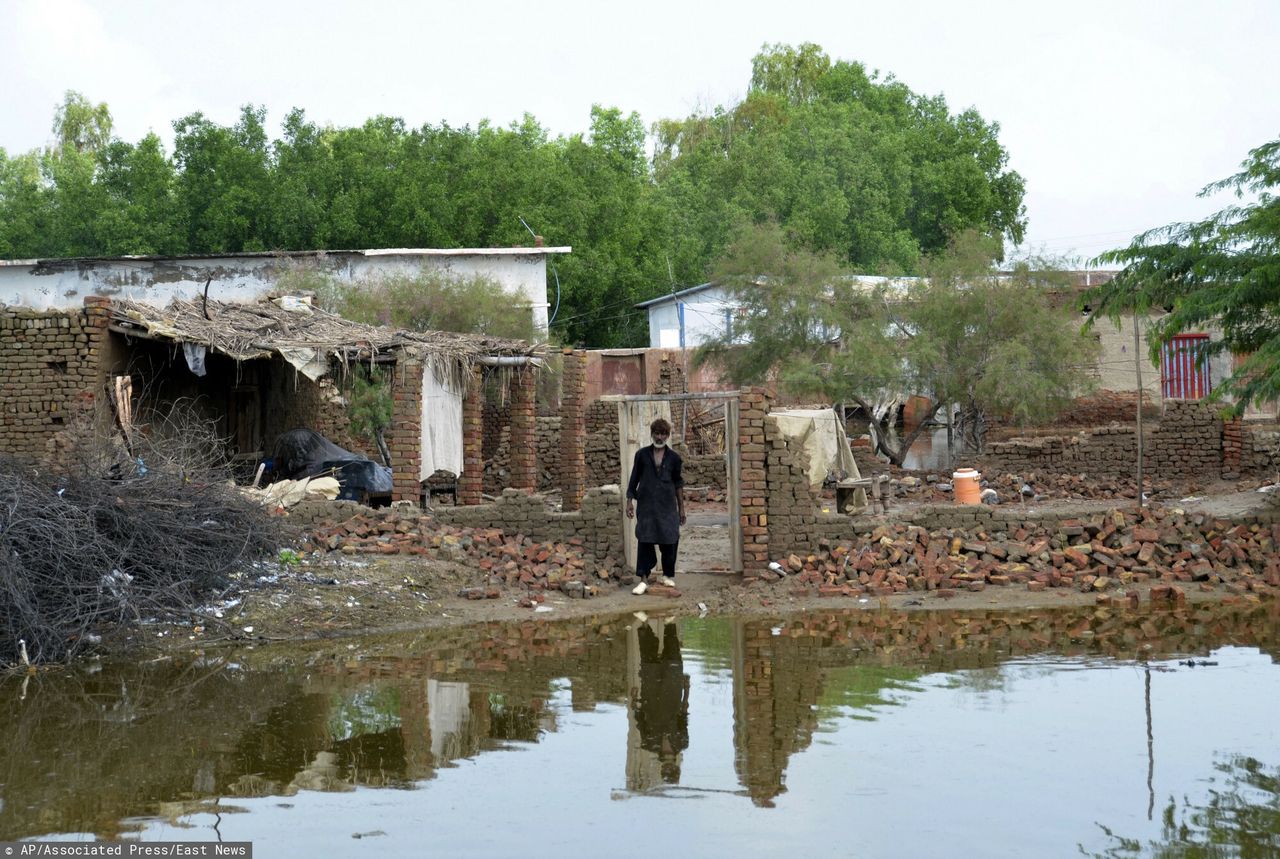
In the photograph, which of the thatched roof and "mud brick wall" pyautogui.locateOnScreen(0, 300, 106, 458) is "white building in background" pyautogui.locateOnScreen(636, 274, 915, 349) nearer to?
the thatched roof

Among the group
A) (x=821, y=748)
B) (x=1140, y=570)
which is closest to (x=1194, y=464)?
(x=1140, y=570)

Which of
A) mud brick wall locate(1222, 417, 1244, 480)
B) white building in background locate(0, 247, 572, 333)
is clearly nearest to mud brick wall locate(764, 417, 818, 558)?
mud brick wall locate(1222, 417, 1244, 480)

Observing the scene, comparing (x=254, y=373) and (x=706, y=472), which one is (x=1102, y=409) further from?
(x=254, y=373)

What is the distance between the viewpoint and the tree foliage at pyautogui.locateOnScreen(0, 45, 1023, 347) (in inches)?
1348

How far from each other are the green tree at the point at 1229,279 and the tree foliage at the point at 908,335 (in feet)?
16.4

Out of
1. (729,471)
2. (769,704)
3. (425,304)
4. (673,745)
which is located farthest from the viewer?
(425,304)

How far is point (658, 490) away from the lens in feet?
39.3

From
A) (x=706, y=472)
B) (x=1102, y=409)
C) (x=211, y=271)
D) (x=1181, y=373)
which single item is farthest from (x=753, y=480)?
(x=211, y=271)

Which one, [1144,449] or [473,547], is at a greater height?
[1144,449]

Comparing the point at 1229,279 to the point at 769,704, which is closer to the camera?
the point at 769,704

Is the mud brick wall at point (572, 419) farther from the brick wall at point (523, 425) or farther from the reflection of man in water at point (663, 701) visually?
the reflection of man in water at point (663, 701)

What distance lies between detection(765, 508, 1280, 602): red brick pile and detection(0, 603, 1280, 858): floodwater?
5.78 ft

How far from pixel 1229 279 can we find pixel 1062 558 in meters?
5.05

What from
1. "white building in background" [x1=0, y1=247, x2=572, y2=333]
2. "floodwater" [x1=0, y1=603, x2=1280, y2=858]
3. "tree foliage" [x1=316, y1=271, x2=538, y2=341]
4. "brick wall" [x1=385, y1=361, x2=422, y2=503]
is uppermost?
"white building in background" [x1=0, y1=247, x2=572, y2=333]
